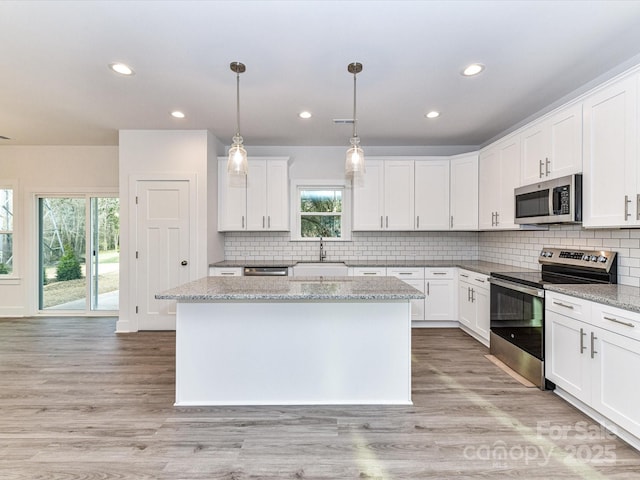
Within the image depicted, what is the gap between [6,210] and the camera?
5.23m

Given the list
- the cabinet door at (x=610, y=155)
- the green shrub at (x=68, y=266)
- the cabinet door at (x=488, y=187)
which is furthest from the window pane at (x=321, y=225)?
the green shrub at (x=68, y=266)

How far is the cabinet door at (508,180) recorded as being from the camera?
3549 millimetres

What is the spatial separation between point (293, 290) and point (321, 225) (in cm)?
285

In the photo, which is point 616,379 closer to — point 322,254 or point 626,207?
point 626,207

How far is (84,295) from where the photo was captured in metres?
5.23

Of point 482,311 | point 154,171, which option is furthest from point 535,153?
point 154,171

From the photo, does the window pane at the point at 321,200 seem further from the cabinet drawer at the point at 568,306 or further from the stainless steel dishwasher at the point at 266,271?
the cabinet drawer at the point at 568,306

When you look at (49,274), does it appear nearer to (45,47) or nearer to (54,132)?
(54,132)

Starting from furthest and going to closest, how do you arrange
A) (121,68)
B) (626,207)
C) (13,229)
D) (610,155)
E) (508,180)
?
(13,229)
(508,180)
(121,68)
(610,155)
(626,207)

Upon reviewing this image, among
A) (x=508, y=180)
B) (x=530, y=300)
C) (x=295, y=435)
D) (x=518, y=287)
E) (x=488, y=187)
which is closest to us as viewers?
(x=295, y=435)

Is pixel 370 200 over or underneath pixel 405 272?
over

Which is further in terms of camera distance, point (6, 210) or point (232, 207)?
point (6, 210)

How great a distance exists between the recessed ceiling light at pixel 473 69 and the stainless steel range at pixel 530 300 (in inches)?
70.9

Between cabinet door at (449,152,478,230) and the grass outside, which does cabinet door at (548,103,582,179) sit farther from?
the grass outside
